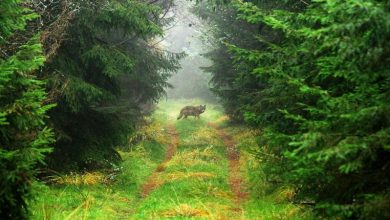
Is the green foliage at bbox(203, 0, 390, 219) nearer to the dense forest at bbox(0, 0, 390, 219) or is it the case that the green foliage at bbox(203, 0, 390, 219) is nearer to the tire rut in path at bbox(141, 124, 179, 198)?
the dense forest at bbox(0, 0, 390, 219)

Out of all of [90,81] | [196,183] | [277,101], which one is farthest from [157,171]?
[277,101]

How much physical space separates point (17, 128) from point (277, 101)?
5926 mm

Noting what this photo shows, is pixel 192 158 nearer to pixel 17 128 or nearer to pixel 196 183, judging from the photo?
pixel 196 183

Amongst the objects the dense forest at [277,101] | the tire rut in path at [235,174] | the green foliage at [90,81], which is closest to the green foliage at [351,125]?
the dense forest at [277,101]

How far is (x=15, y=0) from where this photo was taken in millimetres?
7520

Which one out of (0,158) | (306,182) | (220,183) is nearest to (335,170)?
(306,182)

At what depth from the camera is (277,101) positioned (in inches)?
415

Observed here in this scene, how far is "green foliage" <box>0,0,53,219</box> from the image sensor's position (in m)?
6.64

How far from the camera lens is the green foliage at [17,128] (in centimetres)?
664

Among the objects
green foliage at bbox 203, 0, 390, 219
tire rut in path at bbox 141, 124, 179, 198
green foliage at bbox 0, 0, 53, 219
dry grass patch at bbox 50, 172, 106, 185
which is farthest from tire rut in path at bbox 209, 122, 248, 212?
green foliage at bbox 0, 0, 53, 219

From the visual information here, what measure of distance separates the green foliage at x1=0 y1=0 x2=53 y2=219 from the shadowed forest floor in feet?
1.76

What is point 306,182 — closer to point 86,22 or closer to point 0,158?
point 0,158

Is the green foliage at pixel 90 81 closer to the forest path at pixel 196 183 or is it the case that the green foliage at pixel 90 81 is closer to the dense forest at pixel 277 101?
the dense forest at pixel 277 101

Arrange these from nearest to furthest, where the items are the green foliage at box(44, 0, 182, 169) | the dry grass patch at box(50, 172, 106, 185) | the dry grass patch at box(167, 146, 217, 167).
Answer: the dry grass patch at box(50, 172, 106, 185) → the green foliage at box(44, 0, 182, 169) → the dry grass patch at box(167, 146, 217, 167)
